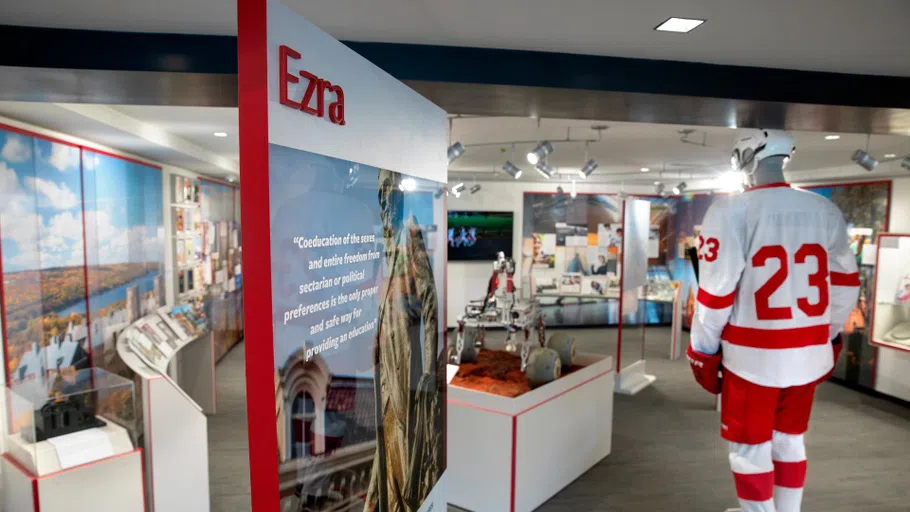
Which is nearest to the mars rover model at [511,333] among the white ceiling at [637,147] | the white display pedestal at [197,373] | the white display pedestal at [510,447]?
the white display pedestal at [510,447]

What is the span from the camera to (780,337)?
2.35 metres

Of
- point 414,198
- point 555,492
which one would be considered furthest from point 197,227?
point 414,198

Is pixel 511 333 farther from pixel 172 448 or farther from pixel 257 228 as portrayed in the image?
pixel 257 228

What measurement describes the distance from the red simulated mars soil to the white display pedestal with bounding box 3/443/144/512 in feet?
6.74

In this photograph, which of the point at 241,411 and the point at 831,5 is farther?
the point at 241,411

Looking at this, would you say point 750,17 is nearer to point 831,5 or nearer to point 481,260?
point 831,5

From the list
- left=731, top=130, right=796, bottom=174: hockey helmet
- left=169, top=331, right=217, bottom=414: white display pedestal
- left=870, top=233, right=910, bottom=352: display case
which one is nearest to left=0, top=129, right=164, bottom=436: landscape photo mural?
left=169, top=331, right=217, bottom=414: white display pedestal

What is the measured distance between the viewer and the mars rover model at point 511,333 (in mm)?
3896

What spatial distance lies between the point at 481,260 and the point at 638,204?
3810 millimetres

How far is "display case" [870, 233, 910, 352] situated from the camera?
5441mm

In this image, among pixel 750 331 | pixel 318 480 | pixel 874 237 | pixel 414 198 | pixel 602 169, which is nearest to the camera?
pixel 318 480

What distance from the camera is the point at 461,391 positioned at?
3582 millimetres

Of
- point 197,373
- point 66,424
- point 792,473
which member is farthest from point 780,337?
point 197,373

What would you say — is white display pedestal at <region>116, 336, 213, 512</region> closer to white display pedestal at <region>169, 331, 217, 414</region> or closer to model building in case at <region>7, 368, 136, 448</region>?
model building in case at <region>7, 368, 136, 448</region>
